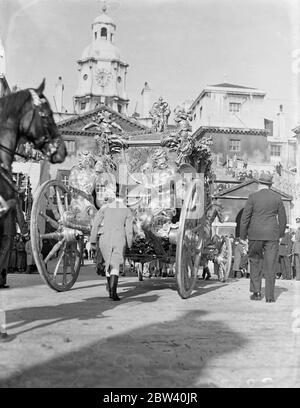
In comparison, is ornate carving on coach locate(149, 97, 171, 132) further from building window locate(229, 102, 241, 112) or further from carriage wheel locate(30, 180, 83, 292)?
building window locate(229, 102, 241, 112)

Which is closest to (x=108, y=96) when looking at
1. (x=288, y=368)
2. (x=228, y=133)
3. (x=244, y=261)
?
(x=228, y=133)

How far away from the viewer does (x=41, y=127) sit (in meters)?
5.34

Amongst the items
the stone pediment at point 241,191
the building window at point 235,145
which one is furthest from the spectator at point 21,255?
the building window at point 235,145

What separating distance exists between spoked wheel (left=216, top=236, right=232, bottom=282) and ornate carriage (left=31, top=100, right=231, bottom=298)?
11.8 feet

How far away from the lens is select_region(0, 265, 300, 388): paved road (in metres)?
3.86

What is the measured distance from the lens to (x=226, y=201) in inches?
1406

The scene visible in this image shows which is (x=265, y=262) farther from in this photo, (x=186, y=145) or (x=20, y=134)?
(x=20, y=134)

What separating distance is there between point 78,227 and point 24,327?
10.8 feet

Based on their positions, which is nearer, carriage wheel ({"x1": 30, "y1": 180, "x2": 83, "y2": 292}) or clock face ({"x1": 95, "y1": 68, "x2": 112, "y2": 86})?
carriage wheel ({"x1": 30, "y1": 180, "x2": 83, "y2": 292})

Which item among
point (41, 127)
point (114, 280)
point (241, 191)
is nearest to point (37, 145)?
point (41, 127)

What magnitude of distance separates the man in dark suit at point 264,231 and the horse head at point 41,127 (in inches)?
169

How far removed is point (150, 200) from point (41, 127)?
3.87 metres

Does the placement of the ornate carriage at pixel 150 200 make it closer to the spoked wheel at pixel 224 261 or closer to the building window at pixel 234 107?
the spoked wheel at pixel 224 261

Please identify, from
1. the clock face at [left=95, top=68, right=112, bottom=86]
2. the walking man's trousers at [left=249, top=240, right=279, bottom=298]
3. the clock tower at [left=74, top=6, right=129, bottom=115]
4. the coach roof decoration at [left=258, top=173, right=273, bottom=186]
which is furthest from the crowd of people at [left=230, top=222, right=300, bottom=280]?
the clock face at [left=95, top=68, right=112, bottom=86]
